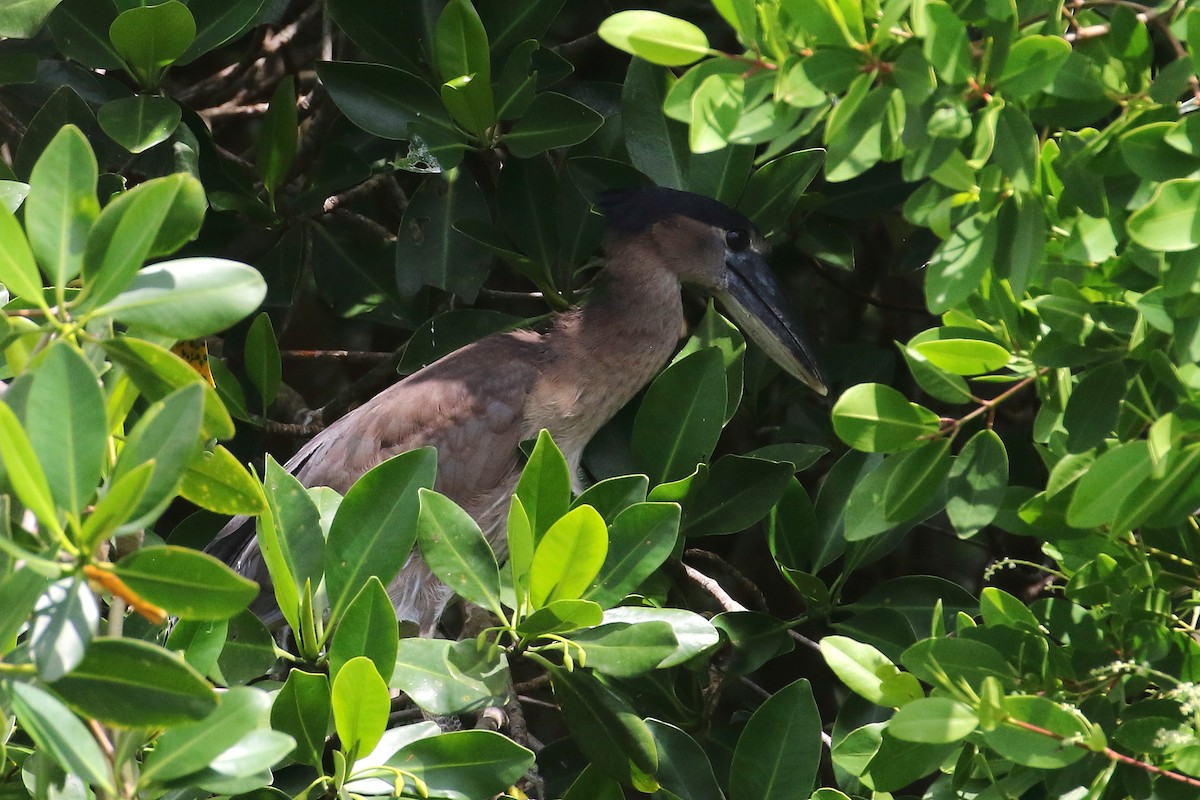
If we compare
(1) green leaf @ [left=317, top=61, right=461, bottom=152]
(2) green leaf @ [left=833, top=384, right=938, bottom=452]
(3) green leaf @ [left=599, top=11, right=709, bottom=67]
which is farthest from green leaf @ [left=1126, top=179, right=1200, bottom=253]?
(1) green leaf @ [left=317, top=61, right=461, bottom=152]

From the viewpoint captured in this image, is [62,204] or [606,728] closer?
[62,204]

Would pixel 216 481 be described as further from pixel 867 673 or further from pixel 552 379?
pixel 552 379

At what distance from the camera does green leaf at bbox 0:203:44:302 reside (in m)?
1.03

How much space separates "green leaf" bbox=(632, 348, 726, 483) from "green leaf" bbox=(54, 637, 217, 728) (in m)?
1.07

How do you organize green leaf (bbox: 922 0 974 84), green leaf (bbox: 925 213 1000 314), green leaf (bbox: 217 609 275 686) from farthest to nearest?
green leaf (bbox: 217 609 275 686) < green leaf (bbox: 925 213 1000 314) < green leaf (bbox: 922 0 974 84)

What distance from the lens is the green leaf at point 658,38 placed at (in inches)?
44.9

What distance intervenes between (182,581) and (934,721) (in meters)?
0.68

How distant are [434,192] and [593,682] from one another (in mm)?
1135

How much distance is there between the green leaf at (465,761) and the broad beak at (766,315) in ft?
4.63

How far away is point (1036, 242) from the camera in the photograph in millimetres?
1165

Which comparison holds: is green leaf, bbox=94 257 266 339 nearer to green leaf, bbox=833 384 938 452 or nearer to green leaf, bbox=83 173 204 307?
green leaf, bbox=83 173 204 307

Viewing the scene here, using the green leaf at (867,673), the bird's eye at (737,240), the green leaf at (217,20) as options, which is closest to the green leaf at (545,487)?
the green leaf at (867,673)

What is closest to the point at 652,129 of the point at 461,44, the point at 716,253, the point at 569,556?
the point at 461,44

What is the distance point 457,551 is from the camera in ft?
4.80
